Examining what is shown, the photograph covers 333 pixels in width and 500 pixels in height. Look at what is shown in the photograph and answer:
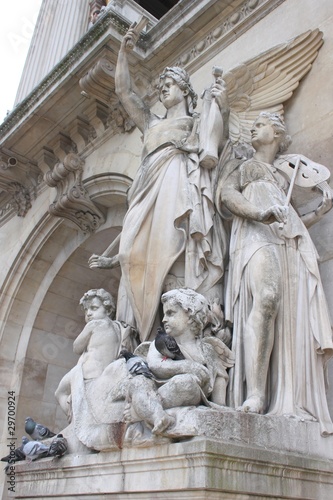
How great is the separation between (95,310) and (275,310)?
1614mm

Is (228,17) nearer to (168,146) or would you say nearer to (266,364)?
(168,146)

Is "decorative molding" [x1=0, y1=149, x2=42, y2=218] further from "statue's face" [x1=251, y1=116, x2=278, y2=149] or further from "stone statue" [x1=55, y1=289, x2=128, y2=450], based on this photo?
"statue's face" [x1=251, y1=116, x2=278, y2=149]

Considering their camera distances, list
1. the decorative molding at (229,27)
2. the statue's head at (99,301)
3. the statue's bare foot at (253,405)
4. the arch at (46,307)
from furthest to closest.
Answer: the arch at (46,307) < the decorative molding at (229,27) < the statue's head at (99,301) < the statue's bare foot at (253,405)

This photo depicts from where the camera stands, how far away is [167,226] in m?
4.14

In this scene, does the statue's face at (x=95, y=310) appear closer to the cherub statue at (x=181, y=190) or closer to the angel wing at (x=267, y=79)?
the cherub statue at (x=181, y=190)

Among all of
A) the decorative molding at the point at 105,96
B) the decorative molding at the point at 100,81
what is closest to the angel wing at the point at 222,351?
the decorative molding at the point at 105,96

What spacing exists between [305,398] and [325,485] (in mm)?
525

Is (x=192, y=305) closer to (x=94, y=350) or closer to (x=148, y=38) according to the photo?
(x=94, y=350)

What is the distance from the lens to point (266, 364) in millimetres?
3459

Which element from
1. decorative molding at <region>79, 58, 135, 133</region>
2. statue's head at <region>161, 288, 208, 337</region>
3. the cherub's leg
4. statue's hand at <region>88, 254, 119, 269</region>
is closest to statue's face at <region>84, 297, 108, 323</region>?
statue's hand at <region>88, 254, 119, 269</region>

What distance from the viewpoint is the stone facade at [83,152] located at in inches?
209

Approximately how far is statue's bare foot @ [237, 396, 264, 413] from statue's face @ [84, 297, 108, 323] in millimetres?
1579

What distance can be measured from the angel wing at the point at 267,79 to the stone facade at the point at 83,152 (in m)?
0.10

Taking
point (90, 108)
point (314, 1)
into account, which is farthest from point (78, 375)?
point (90, 108)
